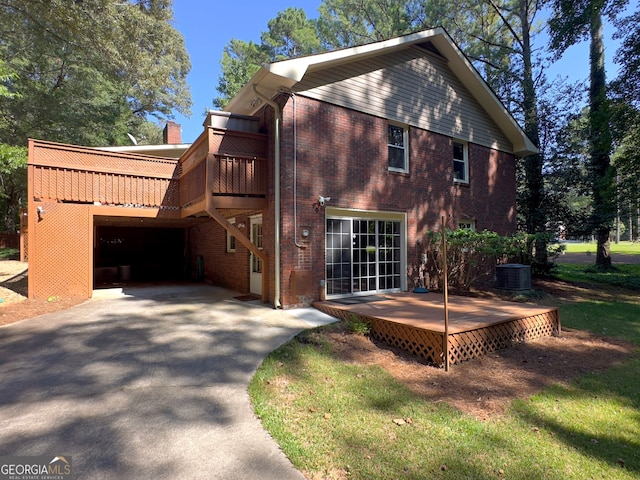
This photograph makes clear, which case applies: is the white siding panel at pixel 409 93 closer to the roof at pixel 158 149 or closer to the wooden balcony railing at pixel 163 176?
the wooden balcony railing at pixel 163 176

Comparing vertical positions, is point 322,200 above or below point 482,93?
below

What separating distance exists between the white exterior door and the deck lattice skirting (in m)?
3.21

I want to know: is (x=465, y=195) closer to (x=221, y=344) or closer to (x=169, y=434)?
(x=221, y=344)

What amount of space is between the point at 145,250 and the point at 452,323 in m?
15.8

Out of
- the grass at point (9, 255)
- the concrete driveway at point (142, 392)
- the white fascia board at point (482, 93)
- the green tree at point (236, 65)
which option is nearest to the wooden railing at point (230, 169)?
the concrete driveway at point (142, 392)

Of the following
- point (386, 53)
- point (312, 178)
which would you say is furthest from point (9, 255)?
point (386, 53)

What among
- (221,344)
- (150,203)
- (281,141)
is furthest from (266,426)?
(150,203)

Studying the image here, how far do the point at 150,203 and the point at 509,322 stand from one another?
991 centimetres

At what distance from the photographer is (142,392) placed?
3.67 m

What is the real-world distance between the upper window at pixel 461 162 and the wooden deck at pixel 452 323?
5.42 metres

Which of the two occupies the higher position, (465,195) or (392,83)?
(392,83)

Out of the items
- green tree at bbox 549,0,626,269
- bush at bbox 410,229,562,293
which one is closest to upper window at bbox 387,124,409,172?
bush at bbox 410,229,562,293

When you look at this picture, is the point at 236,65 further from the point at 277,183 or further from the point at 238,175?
the point at 277,183

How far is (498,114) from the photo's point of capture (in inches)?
473
